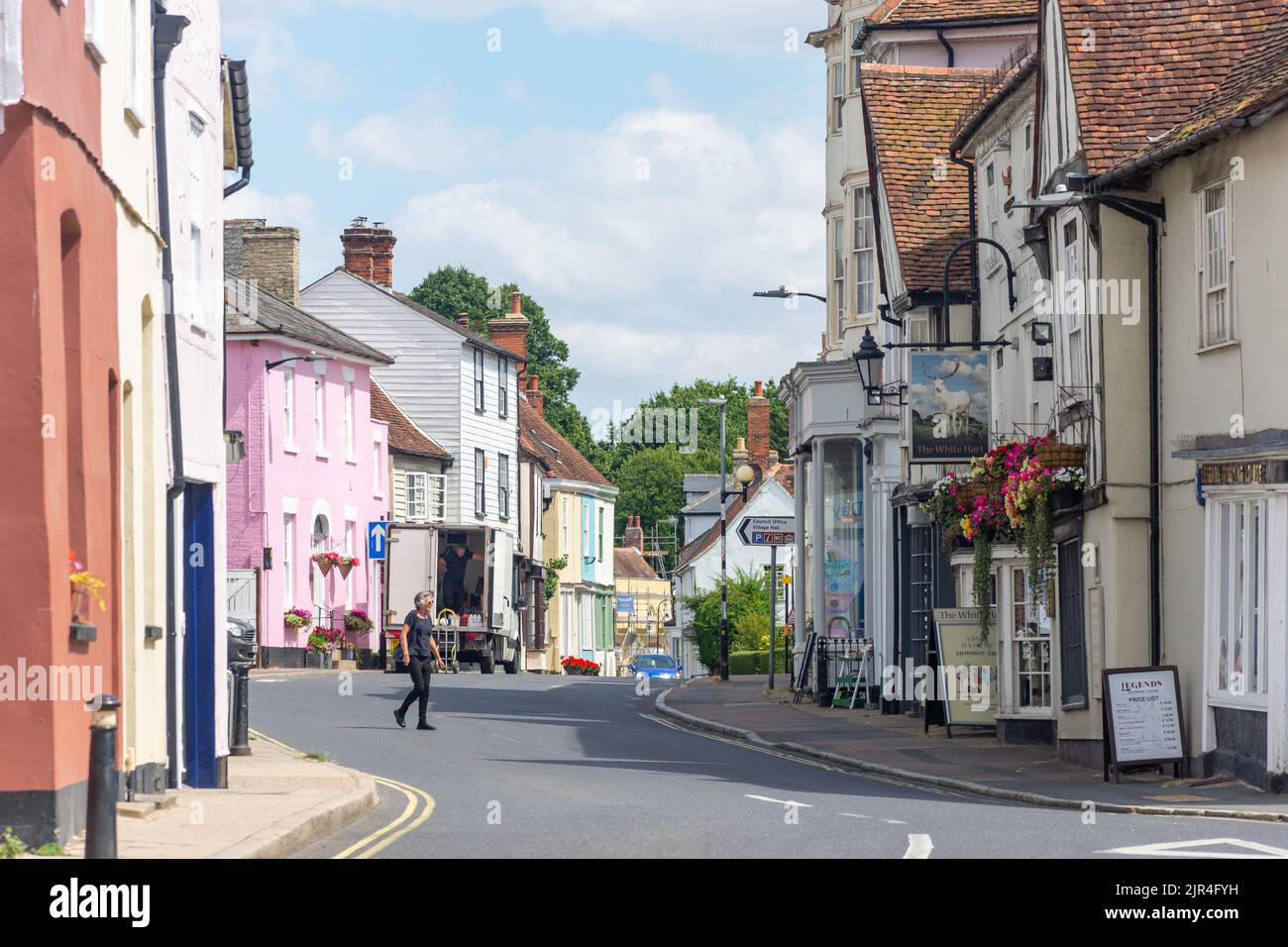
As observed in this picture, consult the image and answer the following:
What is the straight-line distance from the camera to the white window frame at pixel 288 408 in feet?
159

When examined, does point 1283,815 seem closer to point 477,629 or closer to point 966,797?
point 966,797

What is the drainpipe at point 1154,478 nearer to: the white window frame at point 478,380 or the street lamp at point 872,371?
the street lamp at point 872,371

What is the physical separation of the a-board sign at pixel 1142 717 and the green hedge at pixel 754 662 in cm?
A: 3927

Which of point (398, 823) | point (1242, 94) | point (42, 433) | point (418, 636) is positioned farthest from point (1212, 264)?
point (42, 433)

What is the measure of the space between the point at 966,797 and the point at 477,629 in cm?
3038

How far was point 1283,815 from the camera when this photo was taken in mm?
16078

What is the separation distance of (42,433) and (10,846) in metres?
2.50

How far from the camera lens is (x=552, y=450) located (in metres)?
74.6

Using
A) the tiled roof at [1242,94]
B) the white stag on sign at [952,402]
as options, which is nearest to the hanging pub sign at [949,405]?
the white stag on sign at [952,402]

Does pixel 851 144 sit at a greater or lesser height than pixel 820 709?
greater

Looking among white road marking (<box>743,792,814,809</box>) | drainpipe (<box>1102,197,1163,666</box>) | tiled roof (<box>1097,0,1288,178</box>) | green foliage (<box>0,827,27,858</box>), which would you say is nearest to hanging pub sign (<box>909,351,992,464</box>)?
drainpipe (<box>1102,197,1163,666</box>)

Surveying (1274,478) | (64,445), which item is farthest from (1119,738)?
(64,445)

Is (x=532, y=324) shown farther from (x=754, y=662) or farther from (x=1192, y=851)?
(x=1192, y=851)

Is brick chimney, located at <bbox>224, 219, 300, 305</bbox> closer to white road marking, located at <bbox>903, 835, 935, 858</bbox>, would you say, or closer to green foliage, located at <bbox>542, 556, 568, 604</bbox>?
green foliage, located at <bbox>542, 556, 568, 604</bbox>
